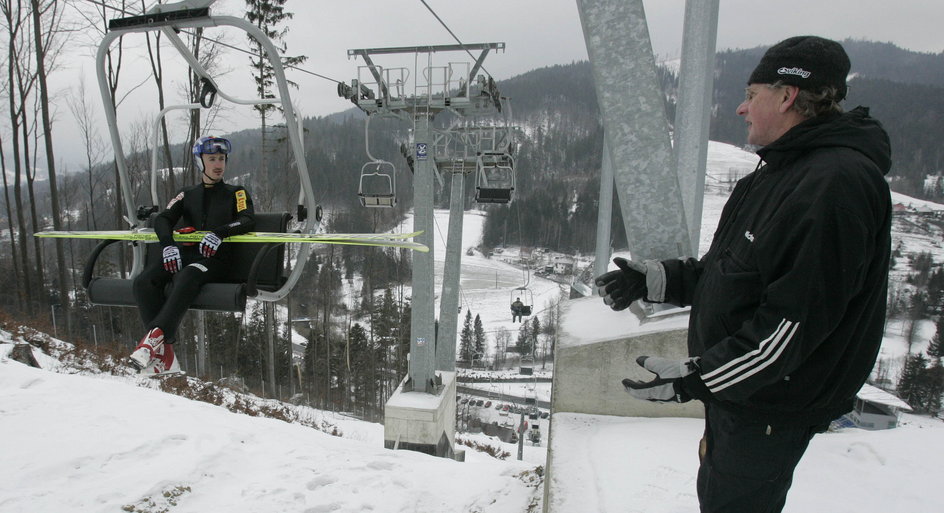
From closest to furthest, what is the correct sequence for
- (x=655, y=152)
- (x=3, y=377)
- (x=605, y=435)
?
(x=655, y=152)
(x=605, y=435)
(x=3, y=377)

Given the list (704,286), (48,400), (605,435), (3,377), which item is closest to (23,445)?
(48,400)

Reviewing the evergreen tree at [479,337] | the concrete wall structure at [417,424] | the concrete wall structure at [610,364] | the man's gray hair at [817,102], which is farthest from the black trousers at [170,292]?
the evergreen tree at [479,337]

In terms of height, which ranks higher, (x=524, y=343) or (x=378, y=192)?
(x=378, y=192)

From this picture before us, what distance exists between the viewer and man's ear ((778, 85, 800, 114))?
1338 mm

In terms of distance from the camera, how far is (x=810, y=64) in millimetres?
1304

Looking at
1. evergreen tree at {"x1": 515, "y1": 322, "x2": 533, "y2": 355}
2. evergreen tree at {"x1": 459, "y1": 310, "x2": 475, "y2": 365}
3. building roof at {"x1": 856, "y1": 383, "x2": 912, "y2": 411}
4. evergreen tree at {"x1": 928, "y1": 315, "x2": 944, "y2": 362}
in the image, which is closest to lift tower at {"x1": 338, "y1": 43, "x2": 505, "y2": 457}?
building roof at {"x1": 856, "y1": 383, "x2": 912, "y2": 411}

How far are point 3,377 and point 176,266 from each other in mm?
3793

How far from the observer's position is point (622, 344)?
2.87 metres

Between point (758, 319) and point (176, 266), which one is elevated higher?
point (758, 319)

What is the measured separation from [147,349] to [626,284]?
321 cm

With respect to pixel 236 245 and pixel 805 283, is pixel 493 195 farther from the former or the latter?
pixel 805 283

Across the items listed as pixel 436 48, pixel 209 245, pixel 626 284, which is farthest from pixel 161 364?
pixel 436 48

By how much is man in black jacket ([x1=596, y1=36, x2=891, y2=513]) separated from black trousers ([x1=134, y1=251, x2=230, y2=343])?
3264 mm

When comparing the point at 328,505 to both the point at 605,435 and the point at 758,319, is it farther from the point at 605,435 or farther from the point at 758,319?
the point at 758,319
